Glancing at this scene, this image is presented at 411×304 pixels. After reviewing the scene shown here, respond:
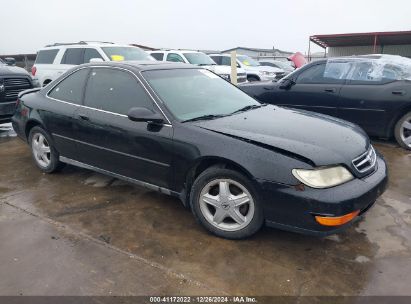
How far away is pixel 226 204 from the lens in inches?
124

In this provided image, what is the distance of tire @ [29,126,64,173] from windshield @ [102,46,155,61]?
16.7 feet

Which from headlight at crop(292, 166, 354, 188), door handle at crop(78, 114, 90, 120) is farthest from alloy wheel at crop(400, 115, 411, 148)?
door handle at crop(78, 114, 90, 120)

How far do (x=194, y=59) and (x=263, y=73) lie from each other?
362 centimetres

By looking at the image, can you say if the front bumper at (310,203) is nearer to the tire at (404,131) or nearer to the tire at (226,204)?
the tire at (226,204)

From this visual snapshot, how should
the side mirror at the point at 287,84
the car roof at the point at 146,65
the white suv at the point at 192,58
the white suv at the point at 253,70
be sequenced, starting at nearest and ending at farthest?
the car roof at the point at 146,65, the side mirror at the point at 287,84, the white suv at the point at 192,58, the white suv at the point at 253,70

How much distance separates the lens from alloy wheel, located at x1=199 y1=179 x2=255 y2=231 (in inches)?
122

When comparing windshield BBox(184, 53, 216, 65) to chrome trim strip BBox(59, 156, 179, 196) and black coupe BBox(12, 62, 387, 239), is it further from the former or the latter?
chrome trim strip BBox(59, 156, 179, 196)

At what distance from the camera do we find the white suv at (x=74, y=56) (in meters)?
9.66

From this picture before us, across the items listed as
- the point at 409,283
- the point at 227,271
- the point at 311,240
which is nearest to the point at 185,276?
the point at 227,271

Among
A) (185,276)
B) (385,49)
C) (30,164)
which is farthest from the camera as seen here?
(385,49)

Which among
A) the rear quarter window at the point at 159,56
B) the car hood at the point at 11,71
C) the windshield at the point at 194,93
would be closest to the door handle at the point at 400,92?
the windshield at the point at 194,93

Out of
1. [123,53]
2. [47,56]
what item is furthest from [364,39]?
[47,56]

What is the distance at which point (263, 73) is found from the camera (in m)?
15.3

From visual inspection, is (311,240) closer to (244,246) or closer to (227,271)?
(244,246)
